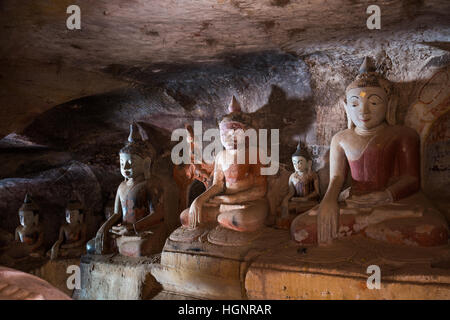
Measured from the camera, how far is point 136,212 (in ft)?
15.8

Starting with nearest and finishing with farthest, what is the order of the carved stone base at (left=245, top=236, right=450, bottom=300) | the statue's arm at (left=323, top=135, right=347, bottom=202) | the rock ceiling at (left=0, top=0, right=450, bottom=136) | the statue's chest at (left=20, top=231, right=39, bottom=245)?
the carved stone base at (left=245, top=236, right=450, bottom=300)
the rock ceiling at (left=0, top=0, right=450, bottom=136)
the statue's arm at (left=323, top=135, right=347, bottom=202)
the statue's chest at (left=20, top=231, right=39, bottom=245)

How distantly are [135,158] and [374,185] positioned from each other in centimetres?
303

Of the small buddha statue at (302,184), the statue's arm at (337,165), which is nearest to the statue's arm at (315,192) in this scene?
the small buddha statue at (302,184)

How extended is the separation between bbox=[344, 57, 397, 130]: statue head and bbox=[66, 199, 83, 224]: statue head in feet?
16.0

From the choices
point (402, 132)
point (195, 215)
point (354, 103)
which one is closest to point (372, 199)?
point (402, 132)

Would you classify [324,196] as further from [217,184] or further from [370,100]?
[217,184]

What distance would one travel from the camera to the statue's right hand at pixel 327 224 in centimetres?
330

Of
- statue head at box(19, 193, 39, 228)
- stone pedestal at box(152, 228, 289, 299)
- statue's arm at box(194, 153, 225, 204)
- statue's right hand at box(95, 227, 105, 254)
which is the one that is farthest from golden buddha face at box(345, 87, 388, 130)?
statue head at box(19, 193, 39, 228)

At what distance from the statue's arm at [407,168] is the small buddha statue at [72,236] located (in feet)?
15.7

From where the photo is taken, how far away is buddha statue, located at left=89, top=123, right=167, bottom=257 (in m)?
4.40

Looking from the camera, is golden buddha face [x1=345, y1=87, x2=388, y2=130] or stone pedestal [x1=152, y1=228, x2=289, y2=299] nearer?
stone pedestal [x1=152, y1=228, x2=289, y2=299]

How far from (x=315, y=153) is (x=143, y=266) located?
269 cm

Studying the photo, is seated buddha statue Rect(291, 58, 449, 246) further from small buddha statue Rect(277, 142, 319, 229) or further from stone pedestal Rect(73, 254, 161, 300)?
stone pedestal Rect(73, 254, 161, 300)

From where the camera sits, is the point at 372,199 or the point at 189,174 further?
the point at 189,174
